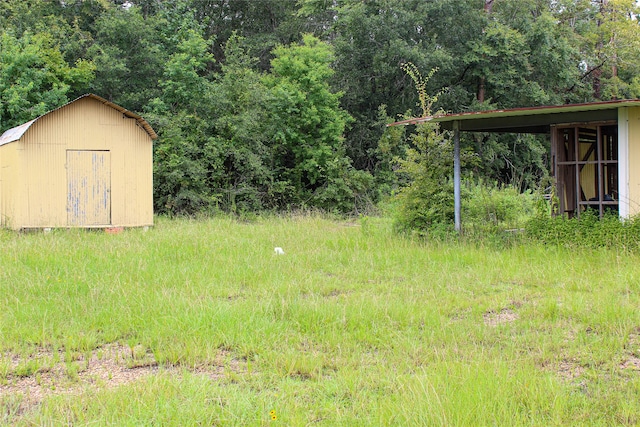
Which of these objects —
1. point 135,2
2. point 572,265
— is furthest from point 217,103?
point 572,265

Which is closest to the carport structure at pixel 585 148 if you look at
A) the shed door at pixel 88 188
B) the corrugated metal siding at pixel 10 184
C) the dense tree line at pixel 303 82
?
the shed door at pixel 88 188

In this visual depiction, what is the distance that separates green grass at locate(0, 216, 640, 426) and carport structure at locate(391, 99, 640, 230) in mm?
1720

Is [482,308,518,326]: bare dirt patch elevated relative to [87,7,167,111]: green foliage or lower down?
lower down

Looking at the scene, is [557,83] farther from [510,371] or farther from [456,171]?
[510,371]

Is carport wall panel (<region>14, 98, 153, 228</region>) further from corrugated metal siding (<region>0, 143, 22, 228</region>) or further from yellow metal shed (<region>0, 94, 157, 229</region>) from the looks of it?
corrugated metal siding (<region>0, 143, 22, 228</region>)

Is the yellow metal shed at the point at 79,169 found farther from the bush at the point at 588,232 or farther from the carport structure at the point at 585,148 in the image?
the bush at the point at 588,232

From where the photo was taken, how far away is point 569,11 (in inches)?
1056

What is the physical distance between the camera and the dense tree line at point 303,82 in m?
20.0

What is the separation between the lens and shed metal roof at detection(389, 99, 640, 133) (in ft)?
32.0

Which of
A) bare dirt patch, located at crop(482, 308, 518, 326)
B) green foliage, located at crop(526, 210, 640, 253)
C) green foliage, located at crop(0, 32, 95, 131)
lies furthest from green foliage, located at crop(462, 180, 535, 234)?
green foliage, located at crop(0, 32, 95, 131)

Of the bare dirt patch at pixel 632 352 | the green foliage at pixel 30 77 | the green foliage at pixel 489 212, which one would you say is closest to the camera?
the bare dirt patch at pixel 632 352

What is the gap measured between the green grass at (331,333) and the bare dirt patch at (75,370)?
0.03 meters

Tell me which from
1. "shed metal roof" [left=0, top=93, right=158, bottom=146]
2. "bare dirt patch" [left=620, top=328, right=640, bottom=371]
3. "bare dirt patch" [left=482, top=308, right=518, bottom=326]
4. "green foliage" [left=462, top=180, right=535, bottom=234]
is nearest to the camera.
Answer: "bare dirt patch" [left=620, top=328, right=640, bottom=371]

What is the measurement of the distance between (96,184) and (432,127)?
25.0 ft
